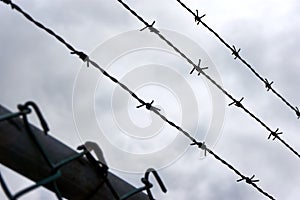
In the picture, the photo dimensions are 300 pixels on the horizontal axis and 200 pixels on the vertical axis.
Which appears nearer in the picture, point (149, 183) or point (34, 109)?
point (34, 109)

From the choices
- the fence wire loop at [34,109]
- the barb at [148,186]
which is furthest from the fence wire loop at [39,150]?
the barb at [148,186]

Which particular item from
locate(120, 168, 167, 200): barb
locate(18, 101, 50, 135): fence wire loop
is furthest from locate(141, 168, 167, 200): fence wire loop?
locate(18, 101, 50, 135): fence wire loop

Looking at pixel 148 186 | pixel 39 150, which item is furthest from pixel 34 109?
pixel 148 186

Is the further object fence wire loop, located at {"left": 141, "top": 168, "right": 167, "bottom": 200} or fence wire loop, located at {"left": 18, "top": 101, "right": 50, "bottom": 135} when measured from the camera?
Result: fence wire loop, located at {"left": 141, "top": 168, "right": 167, "bottom": 200}

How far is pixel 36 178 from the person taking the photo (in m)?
1.27

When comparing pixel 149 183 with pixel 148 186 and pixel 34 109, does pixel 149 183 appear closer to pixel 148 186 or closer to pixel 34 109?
pixel 148 186

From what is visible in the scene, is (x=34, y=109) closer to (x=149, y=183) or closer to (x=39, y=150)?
(x=39, y=150)

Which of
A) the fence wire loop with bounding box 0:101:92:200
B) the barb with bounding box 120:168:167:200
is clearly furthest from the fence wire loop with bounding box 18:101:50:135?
the barb with bounding box 120:168:167:200

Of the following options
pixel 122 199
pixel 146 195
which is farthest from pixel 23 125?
pixel 146 195

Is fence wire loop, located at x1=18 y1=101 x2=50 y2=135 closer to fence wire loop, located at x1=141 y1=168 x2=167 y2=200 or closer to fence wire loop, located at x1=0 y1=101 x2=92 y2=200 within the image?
fence wire loop, located at x1=0 y1=101 x2=92 y2=200

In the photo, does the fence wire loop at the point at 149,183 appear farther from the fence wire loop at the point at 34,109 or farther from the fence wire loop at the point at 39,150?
the fence wire loop at the point at 34,109

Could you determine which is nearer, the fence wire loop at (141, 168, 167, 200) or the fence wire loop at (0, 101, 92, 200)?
the fence wire loop at (0, 101, 92, 200)

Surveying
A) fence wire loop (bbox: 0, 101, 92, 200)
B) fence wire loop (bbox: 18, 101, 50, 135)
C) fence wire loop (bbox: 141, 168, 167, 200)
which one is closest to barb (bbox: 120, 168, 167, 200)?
fence wire loop (bbox: 141, 168, 167, 200)

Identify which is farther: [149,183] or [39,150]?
[149,183]
